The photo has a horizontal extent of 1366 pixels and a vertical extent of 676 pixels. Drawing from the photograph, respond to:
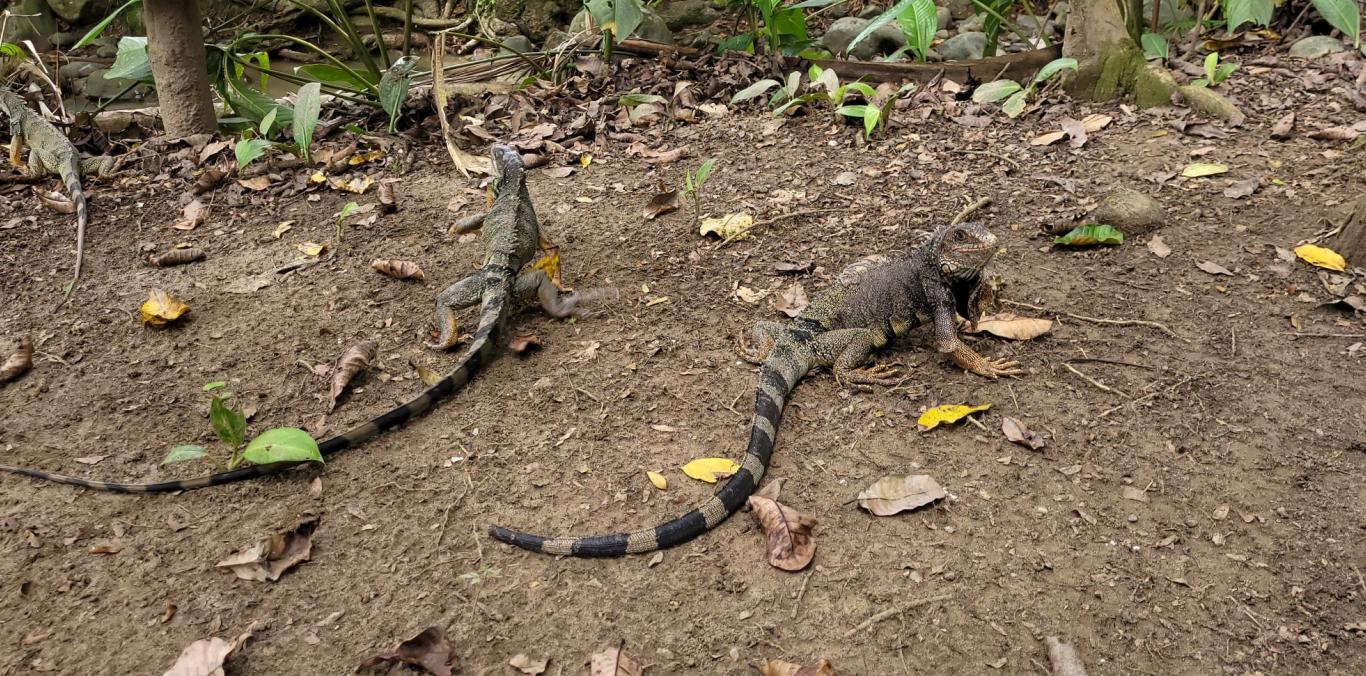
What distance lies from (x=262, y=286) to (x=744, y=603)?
3299 millimetres

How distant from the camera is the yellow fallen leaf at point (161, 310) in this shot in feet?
13.8

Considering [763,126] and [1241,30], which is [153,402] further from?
[1241,30]

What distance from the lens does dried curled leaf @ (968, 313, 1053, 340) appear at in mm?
3625

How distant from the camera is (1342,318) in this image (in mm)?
3553

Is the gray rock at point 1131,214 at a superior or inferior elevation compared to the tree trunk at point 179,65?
superior

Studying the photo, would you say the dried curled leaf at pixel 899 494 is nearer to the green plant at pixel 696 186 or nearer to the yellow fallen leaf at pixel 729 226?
the yellow fallen leaf at pixel 729 226

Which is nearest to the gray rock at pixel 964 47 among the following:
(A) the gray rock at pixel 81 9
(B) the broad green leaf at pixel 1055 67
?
(B) the broad green leaf at pixel 1055 67

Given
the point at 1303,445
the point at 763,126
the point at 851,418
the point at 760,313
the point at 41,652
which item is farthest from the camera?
the point at 763,126

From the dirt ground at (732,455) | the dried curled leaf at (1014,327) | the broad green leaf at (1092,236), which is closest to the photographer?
the dirt ground at (732,455)

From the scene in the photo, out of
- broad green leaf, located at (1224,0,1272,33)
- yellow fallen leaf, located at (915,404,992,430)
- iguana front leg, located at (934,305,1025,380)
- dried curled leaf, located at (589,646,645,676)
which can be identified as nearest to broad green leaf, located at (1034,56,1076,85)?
broad green leaf, located at (1224,0,1272,33)

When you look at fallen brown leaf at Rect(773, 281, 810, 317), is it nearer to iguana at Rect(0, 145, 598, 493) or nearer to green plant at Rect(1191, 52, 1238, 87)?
iguana at Rect(0, 145, 598, 493)

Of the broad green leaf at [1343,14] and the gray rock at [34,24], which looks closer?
the broad green leaf at [1343,14]

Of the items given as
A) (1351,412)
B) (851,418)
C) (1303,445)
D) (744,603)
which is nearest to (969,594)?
(744,603)

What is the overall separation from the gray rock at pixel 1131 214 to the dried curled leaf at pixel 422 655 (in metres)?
3.62
